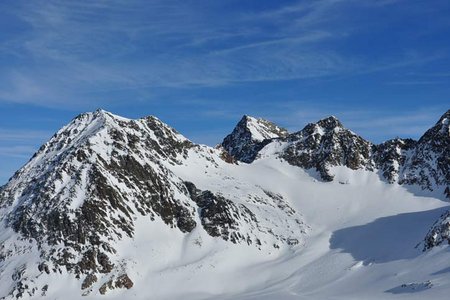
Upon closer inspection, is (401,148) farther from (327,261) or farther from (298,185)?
(327,261)

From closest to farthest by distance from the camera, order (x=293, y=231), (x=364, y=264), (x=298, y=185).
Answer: (x=364, y=264)
(x=293, y=231)
(x=298, y=185)

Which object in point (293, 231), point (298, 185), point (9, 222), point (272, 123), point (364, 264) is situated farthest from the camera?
point (272, 123)

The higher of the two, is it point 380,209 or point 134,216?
point 134,216

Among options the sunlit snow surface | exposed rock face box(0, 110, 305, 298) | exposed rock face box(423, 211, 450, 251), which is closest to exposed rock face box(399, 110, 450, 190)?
the sunlit snow surface

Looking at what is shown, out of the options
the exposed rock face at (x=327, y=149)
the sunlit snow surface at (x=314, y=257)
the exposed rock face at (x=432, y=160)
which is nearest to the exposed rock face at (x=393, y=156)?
the exposed rock face at (x=432, y=160)

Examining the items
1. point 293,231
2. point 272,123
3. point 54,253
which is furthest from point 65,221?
point 272,123

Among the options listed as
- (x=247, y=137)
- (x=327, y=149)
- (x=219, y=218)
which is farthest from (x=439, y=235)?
(x=247, y=137)

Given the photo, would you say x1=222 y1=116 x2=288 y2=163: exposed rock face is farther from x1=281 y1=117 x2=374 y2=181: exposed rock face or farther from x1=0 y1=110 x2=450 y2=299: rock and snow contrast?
x1=0 y1=110 x2=450 y2=299: rock and snow contrast
